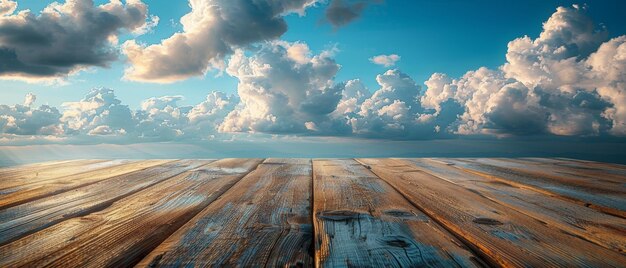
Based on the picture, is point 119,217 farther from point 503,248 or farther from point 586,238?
point 586,238

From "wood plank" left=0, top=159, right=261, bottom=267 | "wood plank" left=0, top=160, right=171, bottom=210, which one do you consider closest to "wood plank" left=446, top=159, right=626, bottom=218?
"wood plank" left=0, top=159, right=261, bottom=267

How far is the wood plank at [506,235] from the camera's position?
1.00 m

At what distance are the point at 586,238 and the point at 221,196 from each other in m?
1.70

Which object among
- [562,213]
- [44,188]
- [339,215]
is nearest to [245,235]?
[339,215]

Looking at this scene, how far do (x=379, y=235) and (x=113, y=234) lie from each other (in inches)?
38.9

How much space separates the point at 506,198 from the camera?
1.95 meters

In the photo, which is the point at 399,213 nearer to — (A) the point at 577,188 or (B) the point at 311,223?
(B) the point at 311,223

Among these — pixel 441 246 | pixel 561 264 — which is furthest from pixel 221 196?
pixel 561 264

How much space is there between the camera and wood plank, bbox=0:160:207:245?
1377 mm

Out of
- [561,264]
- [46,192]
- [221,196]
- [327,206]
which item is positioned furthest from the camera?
[46,192]

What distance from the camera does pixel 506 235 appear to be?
1.22 metres

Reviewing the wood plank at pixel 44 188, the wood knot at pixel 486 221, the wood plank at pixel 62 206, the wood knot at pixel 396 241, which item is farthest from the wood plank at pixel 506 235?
the wood plank at pixel 44 188

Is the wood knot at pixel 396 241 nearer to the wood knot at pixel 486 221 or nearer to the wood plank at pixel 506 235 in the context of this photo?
the wood plank at pixel 506 235

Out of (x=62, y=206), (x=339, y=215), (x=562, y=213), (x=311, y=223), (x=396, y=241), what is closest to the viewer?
(x=396, y=241)
